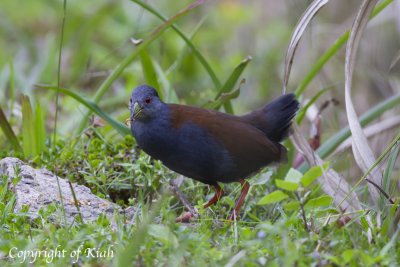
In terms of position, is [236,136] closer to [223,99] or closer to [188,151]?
[188,151]

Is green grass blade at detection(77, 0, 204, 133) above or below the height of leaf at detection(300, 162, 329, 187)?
above

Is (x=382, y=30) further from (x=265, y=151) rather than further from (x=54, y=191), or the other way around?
(x=54, y=191)

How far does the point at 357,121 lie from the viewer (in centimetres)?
432

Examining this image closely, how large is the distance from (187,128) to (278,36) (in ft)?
18.8

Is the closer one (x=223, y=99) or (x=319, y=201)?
(x=319, y=201)

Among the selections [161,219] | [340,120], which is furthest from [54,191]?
[340,120]

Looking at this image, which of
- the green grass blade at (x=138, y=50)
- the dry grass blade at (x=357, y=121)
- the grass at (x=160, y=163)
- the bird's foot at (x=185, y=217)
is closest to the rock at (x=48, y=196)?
the grass at (x=160, y=163)

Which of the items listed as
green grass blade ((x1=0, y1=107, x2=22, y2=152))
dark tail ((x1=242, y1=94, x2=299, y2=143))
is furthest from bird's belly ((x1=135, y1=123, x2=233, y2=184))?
green grass blade ((x1=0, y1=107, x2=22, y2=152))

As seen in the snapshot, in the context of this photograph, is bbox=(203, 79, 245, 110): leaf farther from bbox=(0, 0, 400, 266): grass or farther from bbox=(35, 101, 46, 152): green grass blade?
bbox=(35, 101, 46, 152): green grass blade

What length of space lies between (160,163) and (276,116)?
0.80 metres

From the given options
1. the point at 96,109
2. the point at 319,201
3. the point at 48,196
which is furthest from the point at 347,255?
the point at 96,109

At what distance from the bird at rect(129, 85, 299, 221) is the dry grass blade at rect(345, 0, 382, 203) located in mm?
623

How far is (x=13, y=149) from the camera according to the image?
5.27 meters

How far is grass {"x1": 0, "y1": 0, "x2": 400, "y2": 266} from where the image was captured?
328 centimetres
